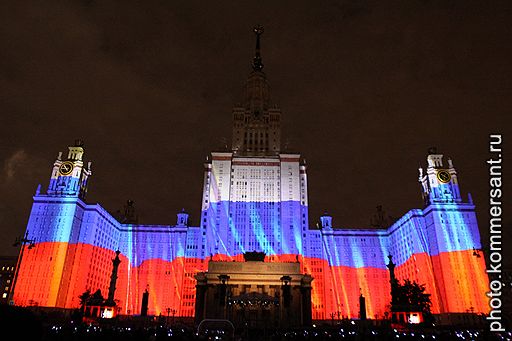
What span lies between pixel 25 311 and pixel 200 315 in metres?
54.5

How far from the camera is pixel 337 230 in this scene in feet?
331

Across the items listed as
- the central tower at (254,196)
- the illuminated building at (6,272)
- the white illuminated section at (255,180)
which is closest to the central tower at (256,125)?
the central tower at (254,196)

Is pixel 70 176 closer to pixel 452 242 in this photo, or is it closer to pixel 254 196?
pixel 254 196

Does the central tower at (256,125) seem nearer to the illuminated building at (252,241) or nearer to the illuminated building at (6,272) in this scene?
the illuminated building at (252,241)

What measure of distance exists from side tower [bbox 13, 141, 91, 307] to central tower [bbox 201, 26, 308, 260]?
31440 millimetres

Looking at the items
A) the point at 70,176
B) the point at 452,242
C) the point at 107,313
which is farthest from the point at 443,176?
the point at 70,176

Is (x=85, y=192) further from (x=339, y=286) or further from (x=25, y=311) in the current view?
(x=25, y=311)

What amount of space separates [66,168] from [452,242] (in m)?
91.2

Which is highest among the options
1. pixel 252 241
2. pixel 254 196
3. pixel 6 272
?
pixel 254 196

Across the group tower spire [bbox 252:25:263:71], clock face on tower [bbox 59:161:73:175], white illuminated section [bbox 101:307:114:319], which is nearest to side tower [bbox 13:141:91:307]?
clock face on tower [bbox 59:161:73:175]

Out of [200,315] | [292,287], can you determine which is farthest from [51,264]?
[292,287]

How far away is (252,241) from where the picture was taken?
8950 centimetres

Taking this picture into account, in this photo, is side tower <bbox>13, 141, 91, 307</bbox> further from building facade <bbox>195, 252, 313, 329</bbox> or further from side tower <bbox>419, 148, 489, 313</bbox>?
side tower <bbox>419, 148, 489, 313</bbox>

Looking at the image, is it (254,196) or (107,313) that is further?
(254,196)
